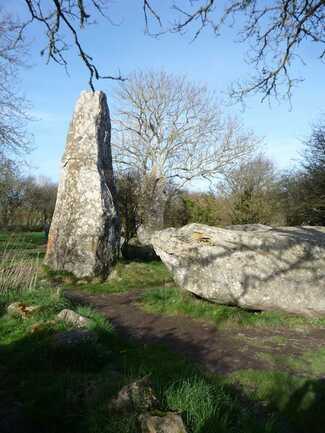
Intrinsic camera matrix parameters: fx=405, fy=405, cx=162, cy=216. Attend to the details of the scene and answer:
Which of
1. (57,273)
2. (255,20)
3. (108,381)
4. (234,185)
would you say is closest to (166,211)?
(234,185)

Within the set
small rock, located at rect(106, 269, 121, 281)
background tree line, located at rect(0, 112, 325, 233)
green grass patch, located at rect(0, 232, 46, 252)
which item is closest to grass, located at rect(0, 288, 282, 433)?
green grass patch, located at rect(0, 232, 46, 252)

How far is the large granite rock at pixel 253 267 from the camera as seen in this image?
640 centimetres

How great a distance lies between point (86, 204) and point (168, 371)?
21.3ft

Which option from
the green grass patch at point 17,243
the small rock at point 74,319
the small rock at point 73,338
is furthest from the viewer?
the green grass patch at point 17,243

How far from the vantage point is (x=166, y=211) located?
67.3 feet

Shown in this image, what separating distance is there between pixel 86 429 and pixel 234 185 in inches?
811

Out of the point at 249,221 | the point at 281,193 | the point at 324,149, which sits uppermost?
the point at 324,149

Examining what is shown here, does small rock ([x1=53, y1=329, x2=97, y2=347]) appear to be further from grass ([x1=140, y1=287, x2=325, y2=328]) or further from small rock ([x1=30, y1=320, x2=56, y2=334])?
grass ([x1=140, y1=287, x2=325, y2=328])

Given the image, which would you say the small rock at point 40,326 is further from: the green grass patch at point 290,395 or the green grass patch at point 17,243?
the green grass patch at point 17,243

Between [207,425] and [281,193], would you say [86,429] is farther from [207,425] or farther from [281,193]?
[281,193]

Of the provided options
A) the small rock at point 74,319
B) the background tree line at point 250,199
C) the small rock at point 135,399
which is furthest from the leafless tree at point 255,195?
the small rock at point 135,399

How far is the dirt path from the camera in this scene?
472cm

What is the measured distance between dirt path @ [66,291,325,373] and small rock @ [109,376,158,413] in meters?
1.66

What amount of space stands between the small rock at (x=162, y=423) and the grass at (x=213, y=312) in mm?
3545
